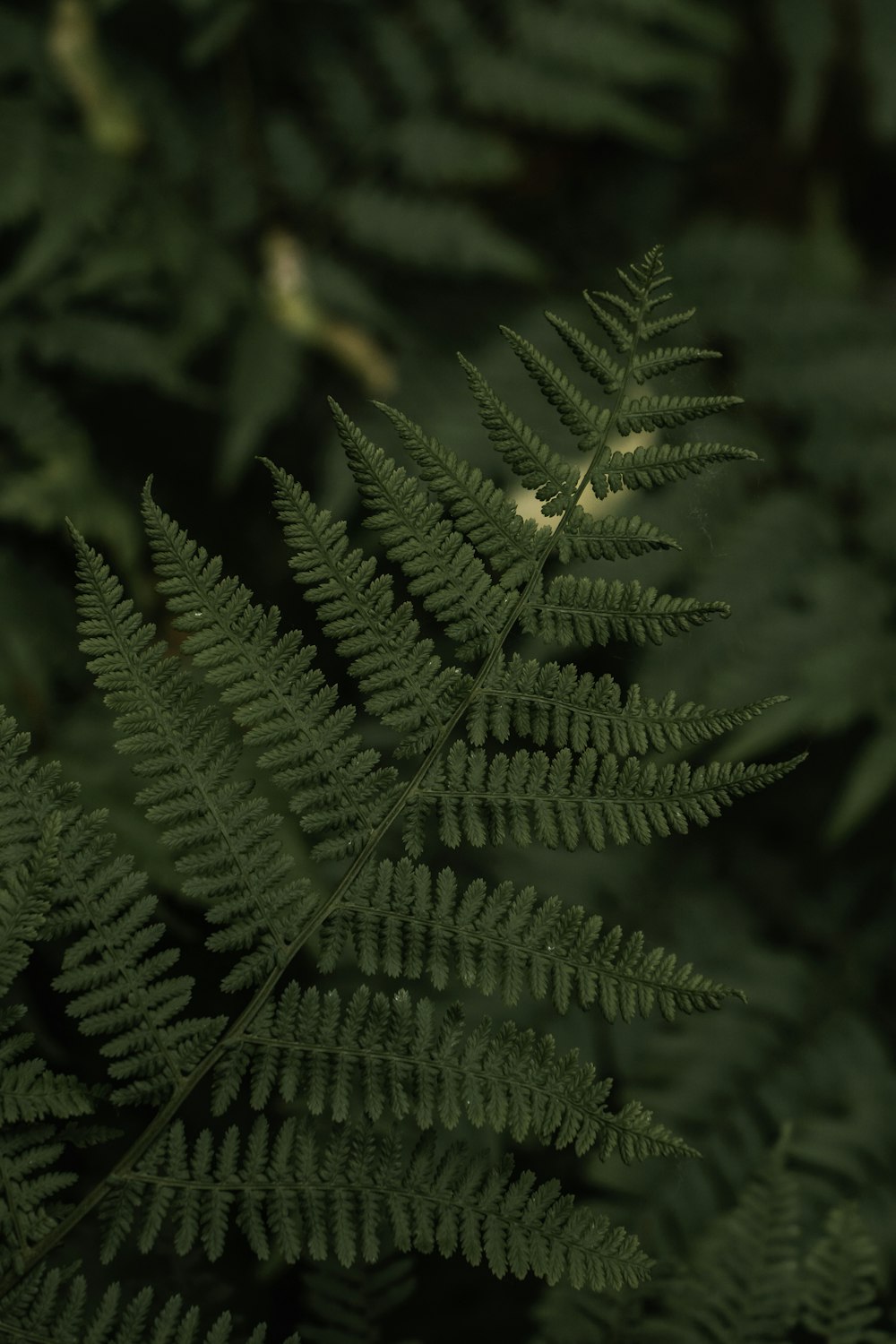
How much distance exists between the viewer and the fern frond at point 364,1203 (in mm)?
810

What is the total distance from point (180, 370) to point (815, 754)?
5.44 feet

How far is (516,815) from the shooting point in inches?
33.0

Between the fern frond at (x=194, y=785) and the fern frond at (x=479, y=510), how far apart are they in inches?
10.3

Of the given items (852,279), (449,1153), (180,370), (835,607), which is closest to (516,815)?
(449,1153)

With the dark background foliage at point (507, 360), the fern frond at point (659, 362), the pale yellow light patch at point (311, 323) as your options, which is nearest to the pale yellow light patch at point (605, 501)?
the dark background foliage at point (507, 360)

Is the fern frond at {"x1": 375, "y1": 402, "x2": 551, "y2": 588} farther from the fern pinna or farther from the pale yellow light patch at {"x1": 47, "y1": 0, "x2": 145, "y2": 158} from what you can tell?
the pale yellow light patch at {"x1": 47, "y1": 0, "x2": 145, "y2": 158}

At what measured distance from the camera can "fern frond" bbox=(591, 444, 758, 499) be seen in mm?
850

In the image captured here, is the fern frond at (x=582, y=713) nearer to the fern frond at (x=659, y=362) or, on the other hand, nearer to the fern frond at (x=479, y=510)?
the fern frond at (x=479, y=510)

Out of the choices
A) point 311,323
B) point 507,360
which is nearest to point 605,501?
point 507,360

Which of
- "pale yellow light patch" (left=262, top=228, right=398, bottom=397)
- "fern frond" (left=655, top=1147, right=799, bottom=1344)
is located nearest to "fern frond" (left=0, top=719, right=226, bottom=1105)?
"fern frond" (left=655, top=1147, right=799, bottom=1344)

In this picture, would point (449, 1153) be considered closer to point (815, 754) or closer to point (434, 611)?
point (434, 611)

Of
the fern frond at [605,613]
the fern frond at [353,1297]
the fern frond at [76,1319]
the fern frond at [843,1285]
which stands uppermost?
the fern frond at [605,613]

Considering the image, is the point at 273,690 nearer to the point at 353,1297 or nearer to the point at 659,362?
the point at 659,362

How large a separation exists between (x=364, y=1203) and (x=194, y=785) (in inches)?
14.4
